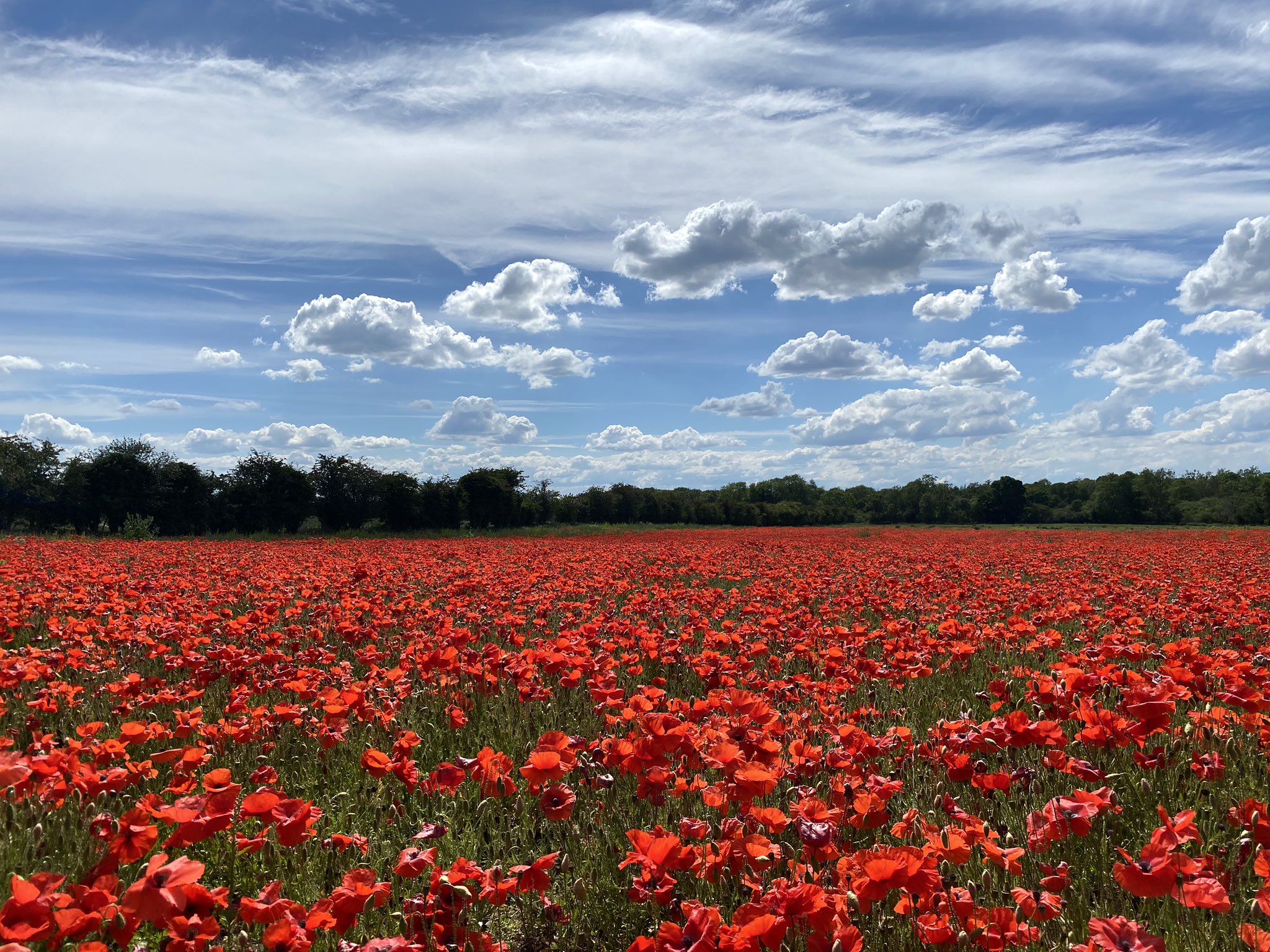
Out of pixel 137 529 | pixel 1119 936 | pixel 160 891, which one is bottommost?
pixel 1119 936

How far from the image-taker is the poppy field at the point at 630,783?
213 cm

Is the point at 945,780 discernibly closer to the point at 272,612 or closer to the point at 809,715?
the point at 809,715

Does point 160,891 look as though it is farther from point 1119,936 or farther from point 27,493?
point 27,493

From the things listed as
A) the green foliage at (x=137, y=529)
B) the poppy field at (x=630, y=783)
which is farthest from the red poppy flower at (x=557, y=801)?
the green foliage at (x=137, y=529)

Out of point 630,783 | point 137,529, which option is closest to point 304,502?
point 137,529

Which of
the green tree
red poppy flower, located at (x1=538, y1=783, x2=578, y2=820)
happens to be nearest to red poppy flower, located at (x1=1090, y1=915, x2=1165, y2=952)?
red poppy flower, located at (x1=538, y1=783, x2=578, y2=820)

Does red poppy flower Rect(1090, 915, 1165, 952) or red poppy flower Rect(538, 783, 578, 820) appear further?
A: red poppy flower Rect(538, 783, 578, 820)

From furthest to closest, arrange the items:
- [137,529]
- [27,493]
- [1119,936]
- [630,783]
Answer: [27,493], [137,529], [630,783], [1119,936]

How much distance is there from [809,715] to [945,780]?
0.74m

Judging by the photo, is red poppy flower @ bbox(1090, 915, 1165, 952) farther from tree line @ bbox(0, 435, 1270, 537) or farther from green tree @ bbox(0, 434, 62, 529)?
green tree @ bbox(0, 434, 62, 529)

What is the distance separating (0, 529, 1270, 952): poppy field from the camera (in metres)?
2.13

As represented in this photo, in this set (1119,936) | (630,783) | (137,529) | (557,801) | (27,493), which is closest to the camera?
(1119,936)

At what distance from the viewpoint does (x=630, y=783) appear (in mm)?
3832

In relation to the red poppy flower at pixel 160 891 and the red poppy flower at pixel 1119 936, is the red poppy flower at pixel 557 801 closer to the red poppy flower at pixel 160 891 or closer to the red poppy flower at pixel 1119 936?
the red poppy flower at pixel 160 891
